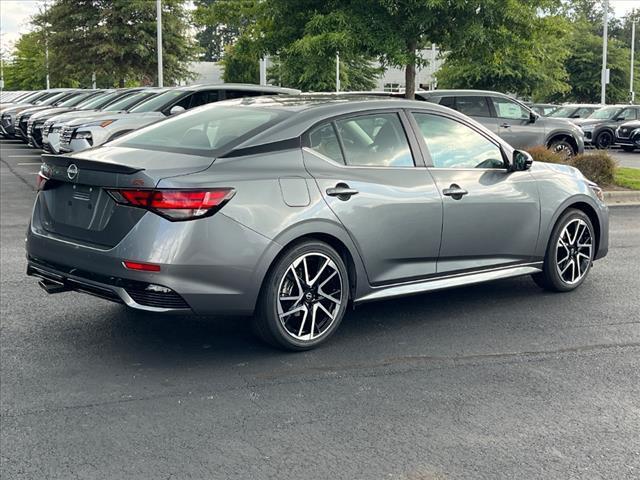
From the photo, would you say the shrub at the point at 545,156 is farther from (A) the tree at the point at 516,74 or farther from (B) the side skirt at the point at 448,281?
(B) the side skirt at the point at 448,281

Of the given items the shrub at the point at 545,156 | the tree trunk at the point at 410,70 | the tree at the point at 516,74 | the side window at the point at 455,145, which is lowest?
the shrub at the point at 545,156

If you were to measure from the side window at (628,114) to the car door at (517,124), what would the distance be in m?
12.8

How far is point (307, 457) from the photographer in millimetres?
4082

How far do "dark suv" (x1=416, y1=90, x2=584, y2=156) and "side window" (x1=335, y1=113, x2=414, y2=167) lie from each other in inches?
477

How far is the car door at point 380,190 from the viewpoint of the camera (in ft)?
19.0

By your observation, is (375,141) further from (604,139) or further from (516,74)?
(516,74)

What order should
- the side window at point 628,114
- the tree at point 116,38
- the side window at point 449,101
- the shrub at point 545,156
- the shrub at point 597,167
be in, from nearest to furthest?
the shrub at point 545,156, the shrub at point 597,167, the side window at point 449,101, the side window at point 628,114, the tree at point 116,38

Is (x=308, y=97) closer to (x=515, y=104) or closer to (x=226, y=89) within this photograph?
(x=226, y=89)

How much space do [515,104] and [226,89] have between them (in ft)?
20.5

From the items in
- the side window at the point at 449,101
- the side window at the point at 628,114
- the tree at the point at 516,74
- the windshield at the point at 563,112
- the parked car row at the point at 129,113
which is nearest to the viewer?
the parked car row at the point at 129,113

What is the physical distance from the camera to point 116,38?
127 feet

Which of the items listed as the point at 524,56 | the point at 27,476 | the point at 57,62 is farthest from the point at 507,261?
the point at 57,62

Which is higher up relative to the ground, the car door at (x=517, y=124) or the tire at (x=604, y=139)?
the car door at (x=517, y=124)

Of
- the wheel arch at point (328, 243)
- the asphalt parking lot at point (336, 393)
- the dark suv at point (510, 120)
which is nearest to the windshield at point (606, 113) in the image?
the dark suv at point (510, 120)
